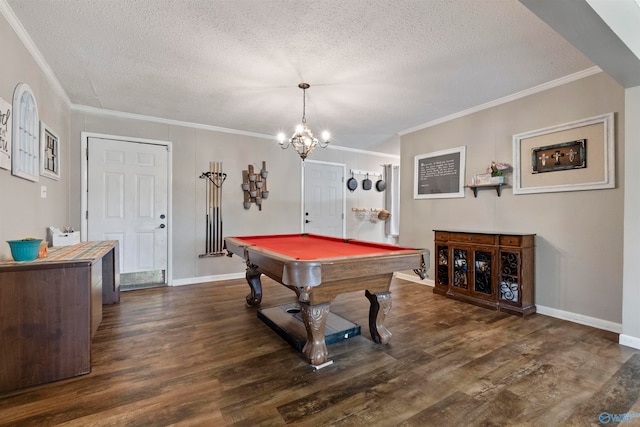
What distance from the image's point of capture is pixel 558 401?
173 cm

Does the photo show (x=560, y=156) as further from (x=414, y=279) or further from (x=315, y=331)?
(x=315, y=331)

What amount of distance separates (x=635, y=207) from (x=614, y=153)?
2.13 feet

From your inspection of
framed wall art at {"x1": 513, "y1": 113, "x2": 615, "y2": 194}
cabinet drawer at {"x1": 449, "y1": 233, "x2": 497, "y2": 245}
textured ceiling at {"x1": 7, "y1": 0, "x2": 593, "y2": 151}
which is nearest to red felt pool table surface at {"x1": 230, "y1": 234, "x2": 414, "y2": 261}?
cabinet drawer at {"x1": 449, "y1": 233, "x2": 497, "y2": 245}

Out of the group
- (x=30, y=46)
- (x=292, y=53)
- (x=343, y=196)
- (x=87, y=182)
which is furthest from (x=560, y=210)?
(x=87, y=182)

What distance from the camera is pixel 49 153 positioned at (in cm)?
300

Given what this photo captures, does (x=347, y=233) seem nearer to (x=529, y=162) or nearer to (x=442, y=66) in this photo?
(x=529, y=162)

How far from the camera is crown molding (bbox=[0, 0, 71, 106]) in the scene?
2014 mm

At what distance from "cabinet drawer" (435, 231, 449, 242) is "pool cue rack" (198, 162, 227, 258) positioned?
3.26 m

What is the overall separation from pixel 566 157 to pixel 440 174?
1518 millimetres

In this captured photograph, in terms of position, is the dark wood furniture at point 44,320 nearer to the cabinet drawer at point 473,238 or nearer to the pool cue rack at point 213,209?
the pool cue rack at point 213,209

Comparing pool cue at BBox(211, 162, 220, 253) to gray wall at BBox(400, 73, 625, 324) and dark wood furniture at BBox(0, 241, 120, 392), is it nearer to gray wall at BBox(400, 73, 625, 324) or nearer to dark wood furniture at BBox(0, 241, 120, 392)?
dark wood furniture at BBox(0, 241, 120, 392)

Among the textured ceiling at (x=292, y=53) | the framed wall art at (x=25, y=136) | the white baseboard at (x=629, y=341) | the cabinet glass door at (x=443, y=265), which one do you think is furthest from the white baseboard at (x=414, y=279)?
the framed wall art at (x=25, y=136)

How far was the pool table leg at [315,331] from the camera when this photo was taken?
2.14 meters

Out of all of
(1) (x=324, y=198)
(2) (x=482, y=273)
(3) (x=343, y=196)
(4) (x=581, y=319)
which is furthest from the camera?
(3) (x=343, y=196)
